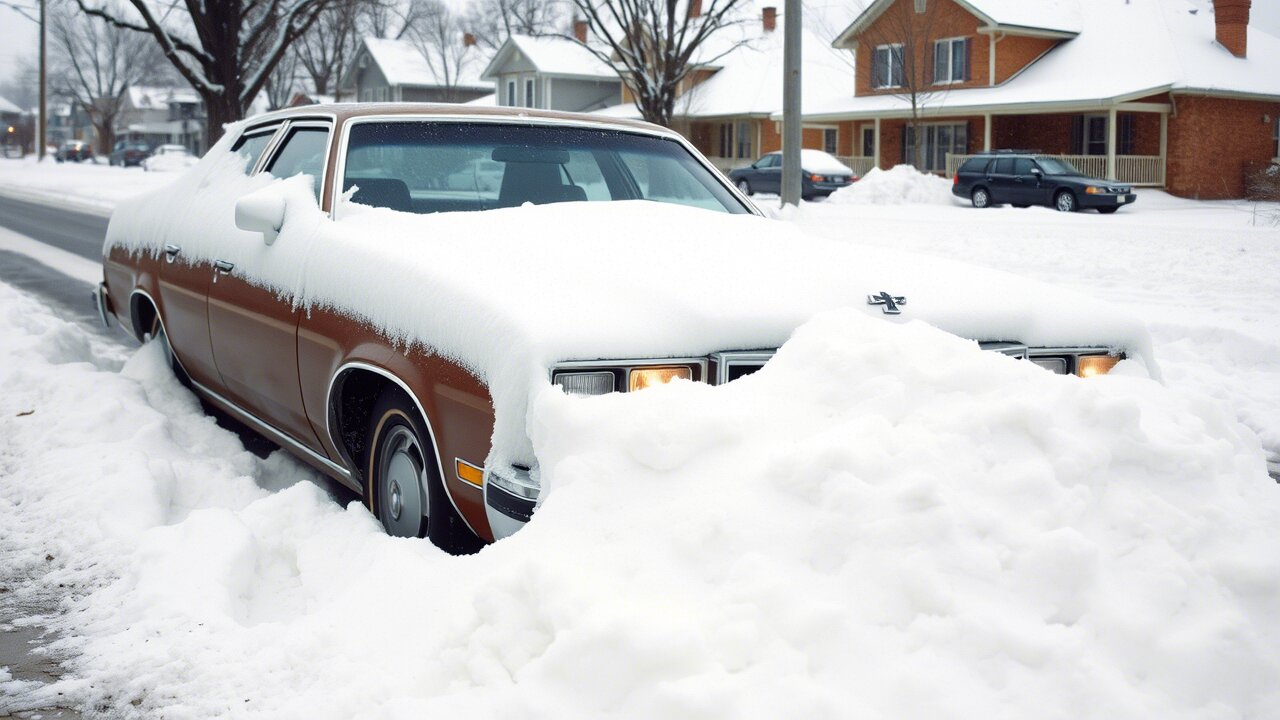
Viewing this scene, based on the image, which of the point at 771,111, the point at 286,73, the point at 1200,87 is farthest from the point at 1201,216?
the point at 286,73

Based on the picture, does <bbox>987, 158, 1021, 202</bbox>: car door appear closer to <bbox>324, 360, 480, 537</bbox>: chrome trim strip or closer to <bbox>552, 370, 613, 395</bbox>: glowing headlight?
<bbox>324, 360, 480, 537</bbox>: chrome trim strip

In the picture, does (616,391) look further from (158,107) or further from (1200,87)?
(158,107)

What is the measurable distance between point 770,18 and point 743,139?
19.9ft

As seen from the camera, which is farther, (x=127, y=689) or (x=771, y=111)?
(x=771, y=111)

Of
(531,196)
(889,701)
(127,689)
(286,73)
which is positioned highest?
(286,73)

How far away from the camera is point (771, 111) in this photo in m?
41.7

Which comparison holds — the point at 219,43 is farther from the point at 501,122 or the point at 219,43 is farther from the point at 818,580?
the point at 818,580

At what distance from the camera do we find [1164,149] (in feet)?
105

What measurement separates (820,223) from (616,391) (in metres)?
17.4

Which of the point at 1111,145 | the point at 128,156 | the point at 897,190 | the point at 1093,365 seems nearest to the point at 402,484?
the point at 1093,365

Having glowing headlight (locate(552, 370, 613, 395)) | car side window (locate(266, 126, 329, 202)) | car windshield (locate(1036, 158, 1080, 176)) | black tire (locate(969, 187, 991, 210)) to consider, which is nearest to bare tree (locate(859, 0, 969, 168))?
black tire (locate(969, 187, 991, 210))

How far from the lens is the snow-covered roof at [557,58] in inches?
1933

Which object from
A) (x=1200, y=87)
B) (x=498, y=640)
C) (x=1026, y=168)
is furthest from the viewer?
(x=1200, y=87)

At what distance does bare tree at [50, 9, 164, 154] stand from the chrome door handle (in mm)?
88195
